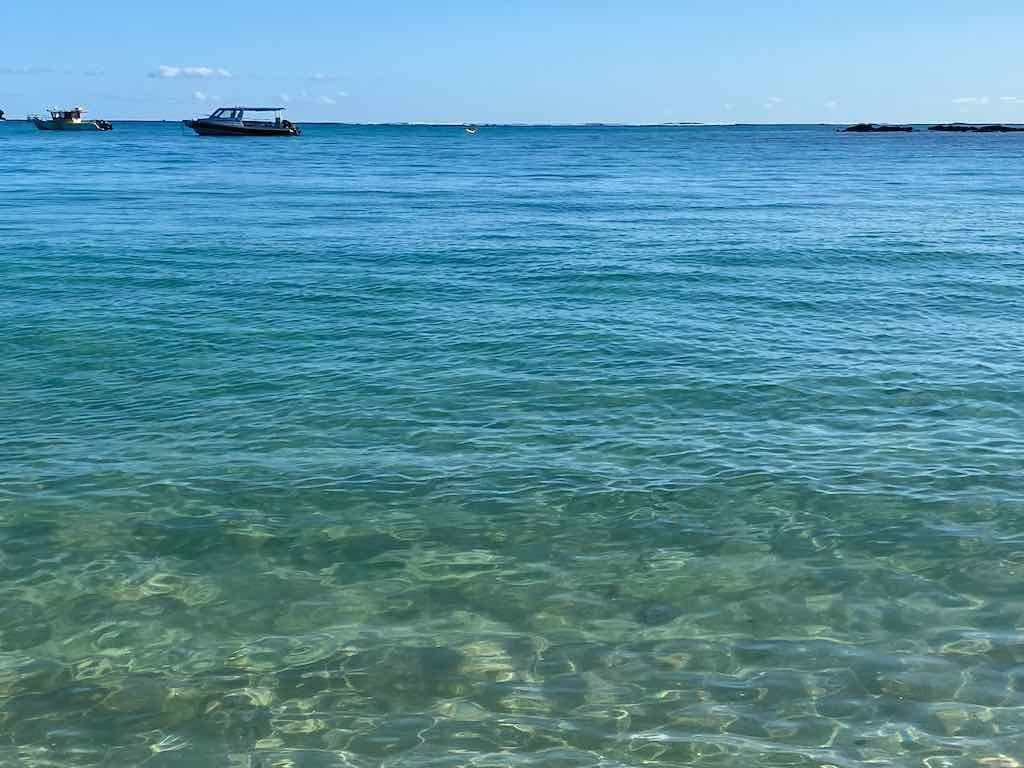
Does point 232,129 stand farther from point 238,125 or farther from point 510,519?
point 510,519

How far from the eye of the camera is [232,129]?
17650 centimetres

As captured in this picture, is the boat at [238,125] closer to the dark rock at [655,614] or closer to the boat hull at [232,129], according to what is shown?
the boat hull at [232,129]

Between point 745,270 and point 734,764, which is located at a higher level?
point 745,270

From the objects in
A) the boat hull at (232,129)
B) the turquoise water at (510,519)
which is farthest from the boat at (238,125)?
the turquoise water at (510,519)

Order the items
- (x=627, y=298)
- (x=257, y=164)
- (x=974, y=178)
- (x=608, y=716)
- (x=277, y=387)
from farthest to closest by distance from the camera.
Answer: (x=257, y=164) < (x=974, y=178) < (x=627, y=298) < (x=277, y=387) < (x=608, y=716)

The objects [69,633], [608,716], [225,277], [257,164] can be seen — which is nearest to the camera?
[608,716]

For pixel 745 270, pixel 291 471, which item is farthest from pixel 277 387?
pixel 745 270

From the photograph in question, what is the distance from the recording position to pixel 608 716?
8.66 meters

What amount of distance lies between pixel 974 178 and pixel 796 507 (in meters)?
78.7

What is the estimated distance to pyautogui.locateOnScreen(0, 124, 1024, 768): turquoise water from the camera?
8.66 m

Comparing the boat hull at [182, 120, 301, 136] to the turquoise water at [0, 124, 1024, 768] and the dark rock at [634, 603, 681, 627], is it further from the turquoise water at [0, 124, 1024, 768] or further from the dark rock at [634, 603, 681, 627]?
the dark rock at [634, 603, 681, 627]

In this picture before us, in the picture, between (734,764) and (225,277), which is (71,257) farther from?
(734,764)

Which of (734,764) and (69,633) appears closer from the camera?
(734,764)

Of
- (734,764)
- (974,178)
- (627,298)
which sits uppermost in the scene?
(974,178)
